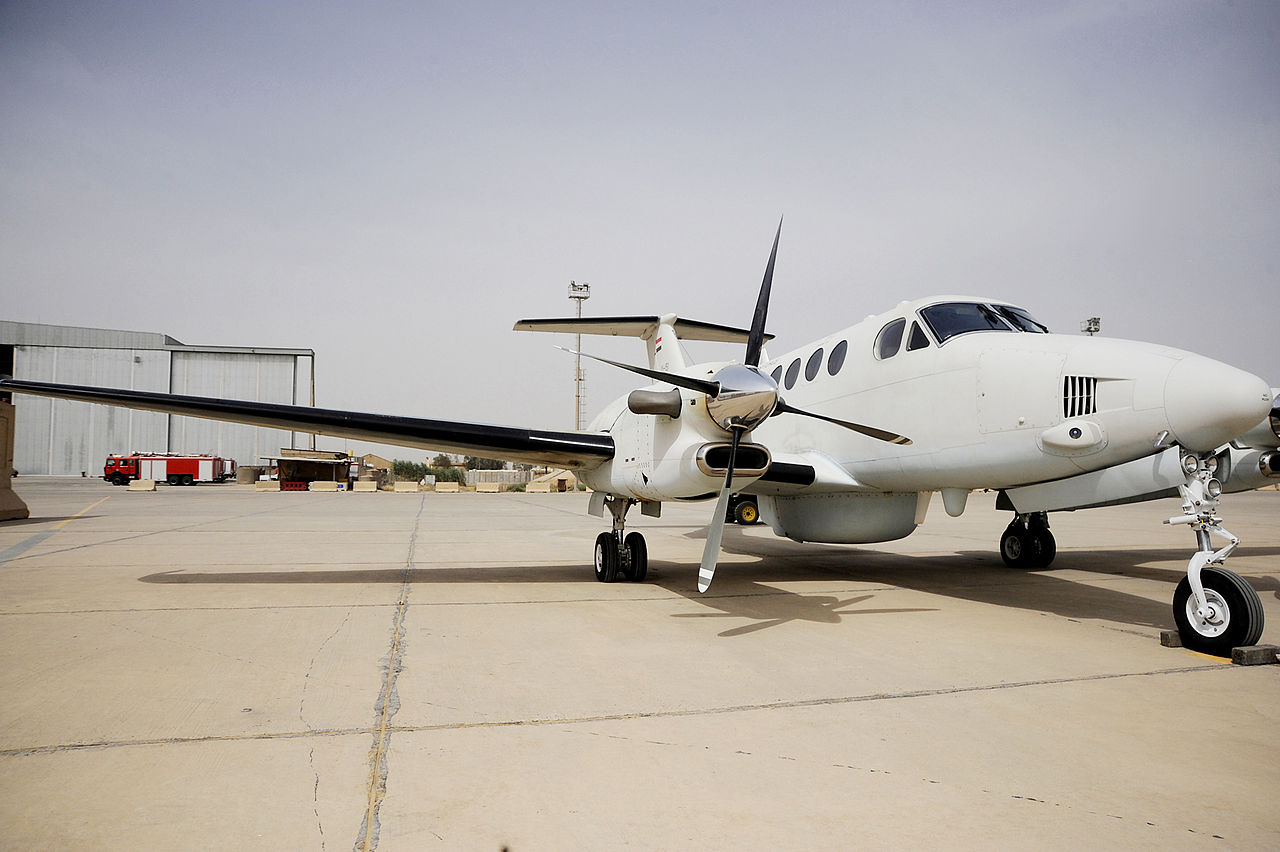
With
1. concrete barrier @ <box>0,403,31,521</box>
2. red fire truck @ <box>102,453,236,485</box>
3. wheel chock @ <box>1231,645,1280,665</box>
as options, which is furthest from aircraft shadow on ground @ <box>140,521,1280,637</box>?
red fire truck @ <box>102,453,236,485</box>

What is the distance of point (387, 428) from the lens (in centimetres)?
819

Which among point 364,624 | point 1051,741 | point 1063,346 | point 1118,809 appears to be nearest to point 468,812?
point 1118,809

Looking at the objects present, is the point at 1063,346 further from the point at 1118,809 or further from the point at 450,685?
the point at 450,685

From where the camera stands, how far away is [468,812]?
2.78 metres

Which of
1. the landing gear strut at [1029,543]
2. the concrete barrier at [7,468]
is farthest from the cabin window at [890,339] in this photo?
the concrete barrier at [7,468]

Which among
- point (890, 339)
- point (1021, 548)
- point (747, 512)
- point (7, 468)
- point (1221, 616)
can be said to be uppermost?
point (890, 339)

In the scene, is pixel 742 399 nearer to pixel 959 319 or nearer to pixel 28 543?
pixel 959 319

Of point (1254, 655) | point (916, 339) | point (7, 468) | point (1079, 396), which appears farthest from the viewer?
point (7, 468)

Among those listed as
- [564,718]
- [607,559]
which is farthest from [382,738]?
[607,559]

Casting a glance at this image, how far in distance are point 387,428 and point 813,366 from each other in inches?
205

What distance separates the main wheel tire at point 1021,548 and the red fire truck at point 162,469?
51.1m

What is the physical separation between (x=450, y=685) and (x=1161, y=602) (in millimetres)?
7480

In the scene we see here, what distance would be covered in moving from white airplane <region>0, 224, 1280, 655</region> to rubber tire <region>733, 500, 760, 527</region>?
7.7 inches

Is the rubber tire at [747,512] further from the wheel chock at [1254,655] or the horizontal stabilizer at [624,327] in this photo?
the wheel chock at [1254,655]
